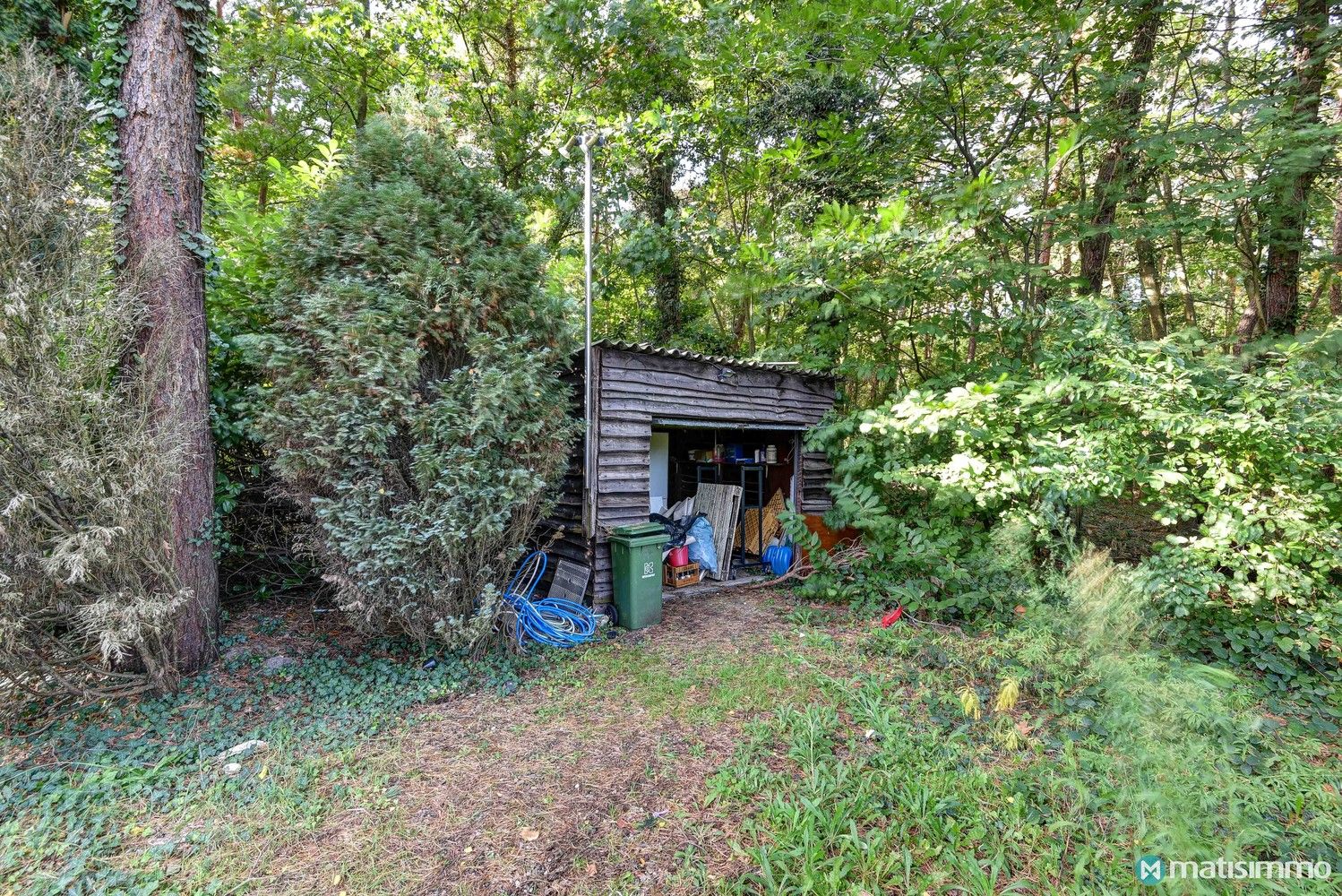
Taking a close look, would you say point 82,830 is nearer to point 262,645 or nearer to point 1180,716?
point 262,645

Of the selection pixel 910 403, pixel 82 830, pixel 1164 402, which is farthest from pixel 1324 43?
pixel 82 830

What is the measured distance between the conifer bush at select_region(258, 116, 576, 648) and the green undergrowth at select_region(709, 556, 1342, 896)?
91.4 inches

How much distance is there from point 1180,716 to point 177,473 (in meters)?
5.67

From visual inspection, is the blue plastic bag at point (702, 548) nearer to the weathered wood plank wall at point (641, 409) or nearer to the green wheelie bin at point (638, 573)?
the weathered wood plank wall at point (641, 409)

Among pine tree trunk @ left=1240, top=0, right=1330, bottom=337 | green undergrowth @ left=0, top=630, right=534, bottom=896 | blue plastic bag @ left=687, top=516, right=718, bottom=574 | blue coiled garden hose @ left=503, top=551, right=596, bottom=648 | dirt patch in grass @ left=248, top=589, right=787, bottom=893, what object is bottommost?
dirt patch in grass @ left=248, top=589, right=787, bottom=893

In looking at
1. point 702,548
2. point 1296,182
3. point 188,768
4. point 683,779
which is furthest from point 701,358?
point 1296,182

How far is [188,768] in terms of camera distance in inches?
107

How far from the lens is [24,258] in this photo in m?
2.78

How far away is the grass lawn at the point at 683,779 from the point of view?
211 cm

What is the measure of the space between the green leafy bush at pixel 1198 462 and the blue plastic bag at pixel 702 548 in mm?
2320

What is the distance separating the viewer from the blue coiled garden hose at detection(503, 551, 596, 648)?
14.6 feet

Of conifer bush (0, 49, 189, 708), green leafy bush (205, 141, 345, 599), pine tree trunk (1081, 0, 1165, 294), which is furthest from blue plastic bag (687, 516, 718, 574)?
pine tree trunk (1081, 0, 1165, 294)

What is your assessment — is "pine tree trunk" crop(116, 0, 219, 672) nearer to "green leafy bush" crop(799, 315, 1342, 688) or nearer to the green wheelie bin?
the green wheelie bin

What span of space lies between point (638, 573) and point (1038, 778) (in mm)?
3154
